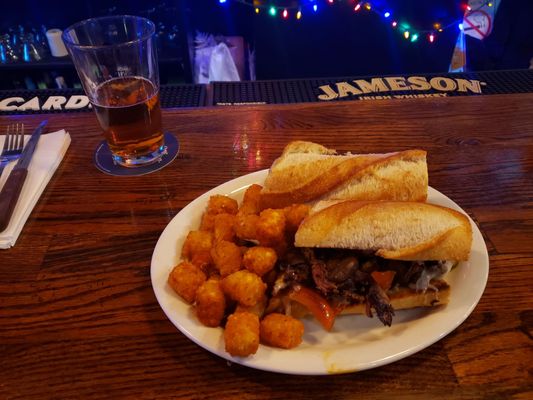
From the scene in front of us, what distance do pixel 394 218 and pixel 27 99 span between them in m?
1.66

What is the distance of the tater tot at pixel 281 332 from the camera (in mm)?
820

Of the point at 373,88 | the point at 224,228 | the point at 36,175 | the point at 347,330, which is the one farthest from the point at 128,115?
the point at 373,88

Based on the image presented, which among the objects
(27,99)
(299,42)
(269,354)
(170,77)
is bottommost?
(170,77)

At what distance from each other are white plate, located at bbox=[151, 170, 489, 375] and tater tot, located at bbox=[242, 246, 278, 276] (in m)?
0.14

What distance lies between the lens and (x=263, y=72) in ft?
10.1

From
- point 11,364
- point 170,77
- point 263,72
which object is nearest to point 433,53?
point 263,72

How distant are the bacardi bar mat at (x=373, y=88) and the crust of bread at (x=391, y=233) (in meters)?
1.02

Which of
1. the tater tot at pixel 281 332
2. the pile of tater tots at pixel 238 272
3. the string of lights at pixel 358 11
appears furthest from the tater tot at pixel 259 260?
the string of lights at pixel 358 11

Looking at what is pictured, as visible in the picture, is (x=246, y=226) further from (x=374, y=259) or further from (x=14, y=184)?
(x=14, y=184)

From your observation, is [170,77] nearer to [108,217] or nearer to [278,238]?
[108,217]

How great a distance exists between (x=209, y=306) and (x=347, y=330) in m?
0.29

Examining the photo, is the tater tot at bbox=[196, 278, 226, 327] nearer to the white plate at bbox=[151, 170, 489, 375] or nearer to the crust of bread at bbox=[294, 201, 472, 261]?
the white plate at bbox=[151, 170, 489, 375]

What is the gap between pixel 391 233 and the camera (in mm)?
923

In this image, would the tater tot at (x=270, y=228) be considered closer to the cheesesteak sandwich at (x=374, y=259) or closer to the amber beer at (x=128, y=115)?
the cheesesteak sandwich at (x=374, y=259)
